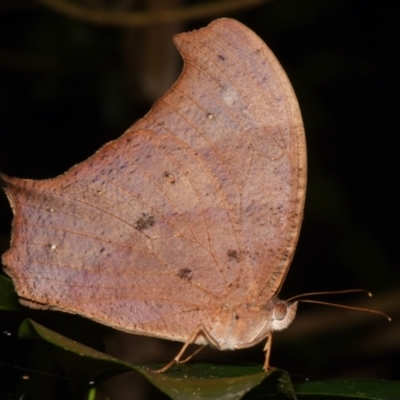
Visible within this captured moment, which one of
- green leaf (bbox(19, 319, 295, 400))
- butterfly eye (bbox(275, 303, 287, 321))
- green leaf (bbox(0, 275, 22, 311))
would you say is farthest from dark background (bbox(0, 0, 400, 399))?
green leaf (bbox(19, 319, 295, 400))

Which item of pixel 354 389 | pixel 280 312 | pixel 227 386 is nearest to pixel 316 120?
pixel 280 312

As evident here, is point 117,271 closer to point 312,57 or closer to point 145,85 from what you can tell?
point 145,85

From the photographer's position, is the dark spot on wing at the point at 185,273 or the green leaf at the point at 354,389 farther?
the dark spot on wing at the point at 185,273

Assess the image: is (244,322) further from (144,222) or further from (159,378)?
(159,378)

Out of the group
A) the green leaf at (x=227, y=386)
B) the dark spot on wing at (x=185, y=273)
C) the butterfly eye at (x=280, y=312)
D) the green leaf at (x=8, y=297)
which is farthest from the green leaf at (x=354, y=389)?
the green leaf at (x=8, y=297)

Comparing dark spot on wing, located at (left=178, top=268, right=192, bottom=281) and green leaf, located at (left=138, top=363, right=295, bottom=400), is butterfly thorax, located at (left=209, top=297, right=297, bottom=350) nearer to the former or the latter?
dark spot on wing, located at (left=178, top=268, right=192, bottom=281)

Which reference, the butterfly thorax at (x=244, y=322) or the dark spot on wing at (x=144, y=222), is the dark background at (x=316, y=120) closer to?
the butterfly thorax at (x=244, y=322)
